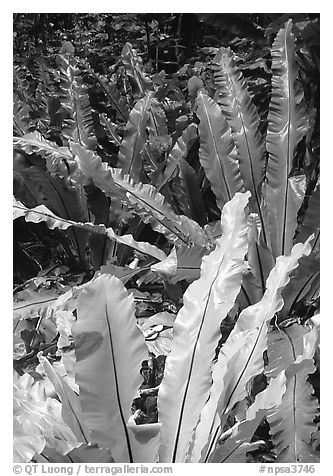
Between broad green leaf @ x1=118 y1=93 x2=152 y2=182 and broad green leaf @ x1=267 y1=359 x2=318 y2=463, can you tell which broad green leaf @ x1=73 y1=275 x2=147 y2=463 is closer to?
broad green leaf @ x1=267 y1=359 x2=318 y2=463

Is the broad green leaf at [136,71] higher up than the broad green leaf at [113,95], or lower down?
higher up

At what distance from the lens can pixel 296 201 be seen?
5.28 ft

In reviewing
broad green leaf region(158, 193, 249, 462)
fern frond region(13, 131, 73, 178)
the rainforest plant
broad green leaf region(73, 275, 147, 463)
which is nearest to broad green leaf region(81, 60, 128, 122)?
the rainforest plant

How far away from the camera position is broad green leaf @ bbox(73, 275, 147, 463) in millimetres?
1012

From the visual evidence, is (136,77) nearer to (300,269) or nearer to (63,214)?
(63,214)

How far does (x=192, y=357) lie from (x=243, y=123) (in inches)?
33.6

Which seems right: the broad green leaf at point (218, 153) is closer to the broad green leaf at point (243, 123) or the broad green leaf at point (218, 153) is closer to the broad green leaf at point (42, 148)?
the broad green leaf at point (243, 123)

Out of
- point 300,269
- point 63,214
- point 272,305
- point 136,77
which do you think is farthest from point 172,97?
point 272,305

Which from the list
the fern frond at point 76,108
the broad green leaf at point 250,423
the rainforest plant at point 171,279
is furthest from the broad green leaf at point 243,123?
the broad green leaf at point 250,423

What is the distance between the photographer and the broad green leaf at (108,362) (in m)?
1.01

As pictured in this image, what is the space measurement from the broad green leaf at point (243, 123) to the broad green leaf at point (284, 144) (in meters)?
0.05

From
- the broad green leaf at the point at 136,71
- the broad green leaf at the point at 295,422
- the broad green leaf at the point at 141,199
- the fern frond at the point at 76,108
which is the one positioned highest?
the broad green leaf at the point at 136,71
